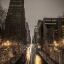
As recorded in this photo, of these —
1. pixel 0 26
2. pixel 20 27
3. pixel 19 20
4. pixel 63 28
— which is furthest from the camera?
pixel 19 20

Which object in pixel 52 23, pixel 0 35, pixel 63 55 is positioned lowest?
pixel 63 55

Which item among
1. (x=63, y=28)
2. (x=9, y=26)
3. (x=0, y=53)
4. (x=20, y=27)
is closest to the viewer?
(x=0, y=53)

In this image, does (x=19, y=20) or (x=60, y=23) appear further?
(x=19, y=20)

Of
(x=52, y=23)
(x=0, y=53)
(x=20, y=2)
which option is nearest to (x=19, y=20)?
(x=20, y=2)

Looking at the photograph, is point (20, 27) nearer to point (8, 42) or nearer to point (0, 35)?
point (8, 42)

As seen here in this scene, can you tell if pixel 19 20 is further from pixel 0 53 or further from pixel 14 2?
pixel 0 53

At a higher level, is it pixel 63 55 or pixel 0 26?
pixel 0 26

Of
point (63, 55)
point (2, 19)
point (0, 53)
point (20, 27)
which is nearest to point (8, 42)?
point (2, 19)

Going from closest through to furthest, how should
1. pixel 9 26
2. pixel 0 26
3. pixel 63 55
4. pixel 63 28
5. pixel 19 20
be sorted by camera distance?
1. pixel 63 55
2. pixel 0 26
3. pixel 9 26
4. pixel 63 28
5. pixel 19 20

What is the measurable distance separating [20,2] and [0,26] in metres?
145

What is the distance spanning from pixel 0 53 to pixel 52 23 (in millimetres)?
112348

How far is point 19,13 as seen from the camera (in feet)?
587

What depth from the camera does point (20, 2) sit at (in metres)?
187

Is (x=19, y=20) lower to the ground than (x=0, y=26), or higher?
higher
